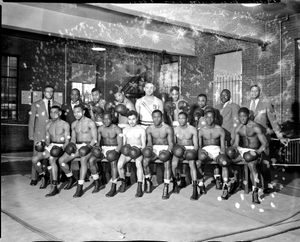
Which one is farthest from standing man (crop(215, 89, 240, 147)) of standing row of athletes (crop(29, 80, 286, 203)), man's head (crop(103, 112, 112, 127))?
man's head (crop(103, 112, 112, 127))

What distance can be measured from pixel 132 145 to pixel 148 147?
359 mm

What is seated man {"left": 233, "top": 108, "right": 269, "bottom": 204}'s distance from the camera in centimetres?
438

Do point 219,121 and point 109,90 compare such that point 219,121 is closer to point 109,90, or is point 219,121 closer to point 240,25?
point 240,25

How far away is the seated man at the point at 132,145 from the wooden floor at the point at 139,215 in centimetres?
30

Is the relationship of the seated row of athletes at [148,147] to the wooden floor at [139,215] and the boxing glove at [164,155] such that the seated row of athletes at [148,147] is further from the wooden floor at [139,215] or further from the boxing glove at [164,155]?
the wooden floor at [139,215]

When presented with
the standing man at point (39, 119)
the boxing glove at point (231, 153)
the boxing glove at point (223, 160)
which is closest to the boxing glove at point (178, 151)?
the boxing glove at point (223, 160)

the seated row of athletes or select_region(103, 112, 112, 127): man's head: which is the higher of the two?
select_region(103, 112, 112, 127): man's head

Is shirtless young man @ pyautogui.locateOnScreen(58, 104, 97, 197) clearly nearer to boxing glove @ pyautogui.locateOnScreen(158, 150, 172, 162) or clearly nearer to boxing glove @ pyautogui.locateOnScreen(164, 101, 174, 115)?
boxing glove @ pyautogui.locateOnScreen(158, 150, 172, 162)

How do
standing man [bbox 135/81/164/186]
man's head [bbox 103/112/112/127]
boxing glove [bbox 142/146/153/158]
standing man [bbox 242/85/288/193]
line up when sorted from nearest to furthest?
boxing glove [bbox 142/146/153/158] < man's head [bbox 103/112/112/127] < standing man [bbox 242/85/288/193] < standing man [bbox 135/81/164/186]

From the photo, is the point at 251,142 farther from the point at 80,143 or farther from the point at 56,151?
the point at 56,151

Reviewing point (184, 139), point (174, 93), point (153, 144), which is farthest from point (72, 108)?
point (184, 139)

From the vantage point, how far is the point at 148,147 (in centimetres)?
465

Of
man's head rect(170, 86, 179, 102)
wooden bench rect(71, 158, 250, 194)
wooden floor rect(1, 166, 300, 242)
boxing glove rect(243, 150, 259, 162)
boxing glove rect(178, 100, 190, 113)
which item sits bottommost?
wooden floor rect(1, 166, 300, 242)

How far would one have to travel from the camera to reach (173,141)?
4844 mm
